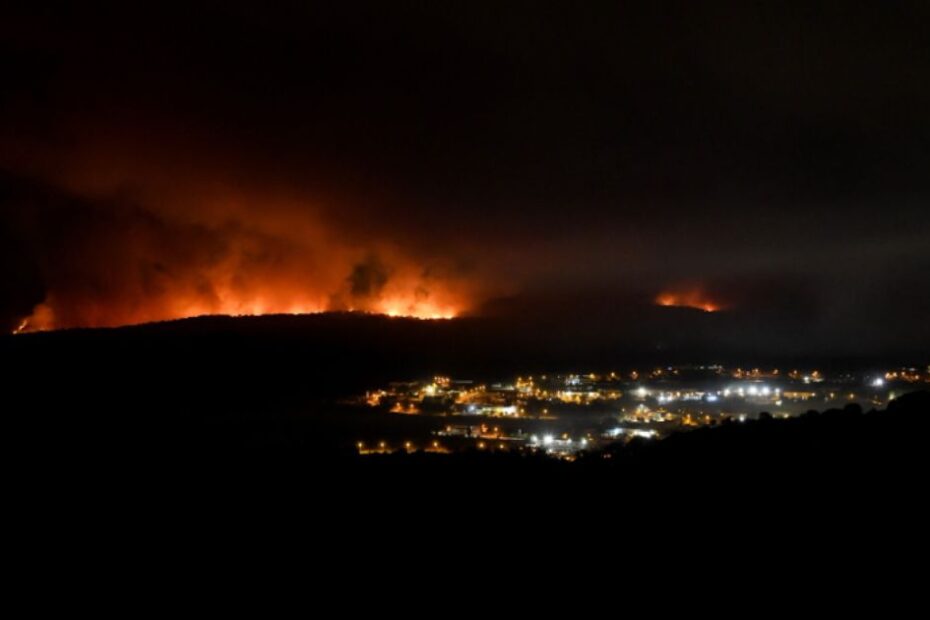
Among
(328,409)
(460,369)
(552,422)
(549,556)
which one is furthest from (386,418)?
(549,556)

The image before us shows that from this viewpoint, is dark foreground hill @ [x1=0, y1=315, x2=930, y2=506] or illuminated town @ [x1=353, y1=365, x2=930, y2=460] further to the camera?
illuminated town @ [x1=353, y1=365, x2=930, y2=460]

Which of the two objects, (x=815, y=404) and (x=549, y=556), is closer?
(x=549, y=556)

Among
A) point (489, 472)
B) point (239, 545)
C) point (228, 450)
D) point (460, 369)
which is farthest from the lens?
point (460, 369)

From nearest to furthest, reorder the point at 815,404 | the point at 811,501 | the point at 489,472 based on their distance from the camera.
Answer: the point at 811,501 → the point at 489,472 → the point at 815,404

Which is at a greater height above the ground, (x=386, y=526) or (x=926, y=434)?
(x=926, y=434)

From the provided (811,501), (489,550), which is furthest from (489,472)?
(811,501)

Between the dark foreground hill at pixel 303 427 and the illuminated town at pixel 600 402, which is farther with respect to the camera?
the illuminated town at pixel 600 402

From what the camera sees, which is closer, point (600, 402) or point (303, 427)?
point (303, 427)

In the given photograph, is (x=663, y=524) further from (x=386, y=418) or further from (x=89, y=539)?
(x=386, y=418)
